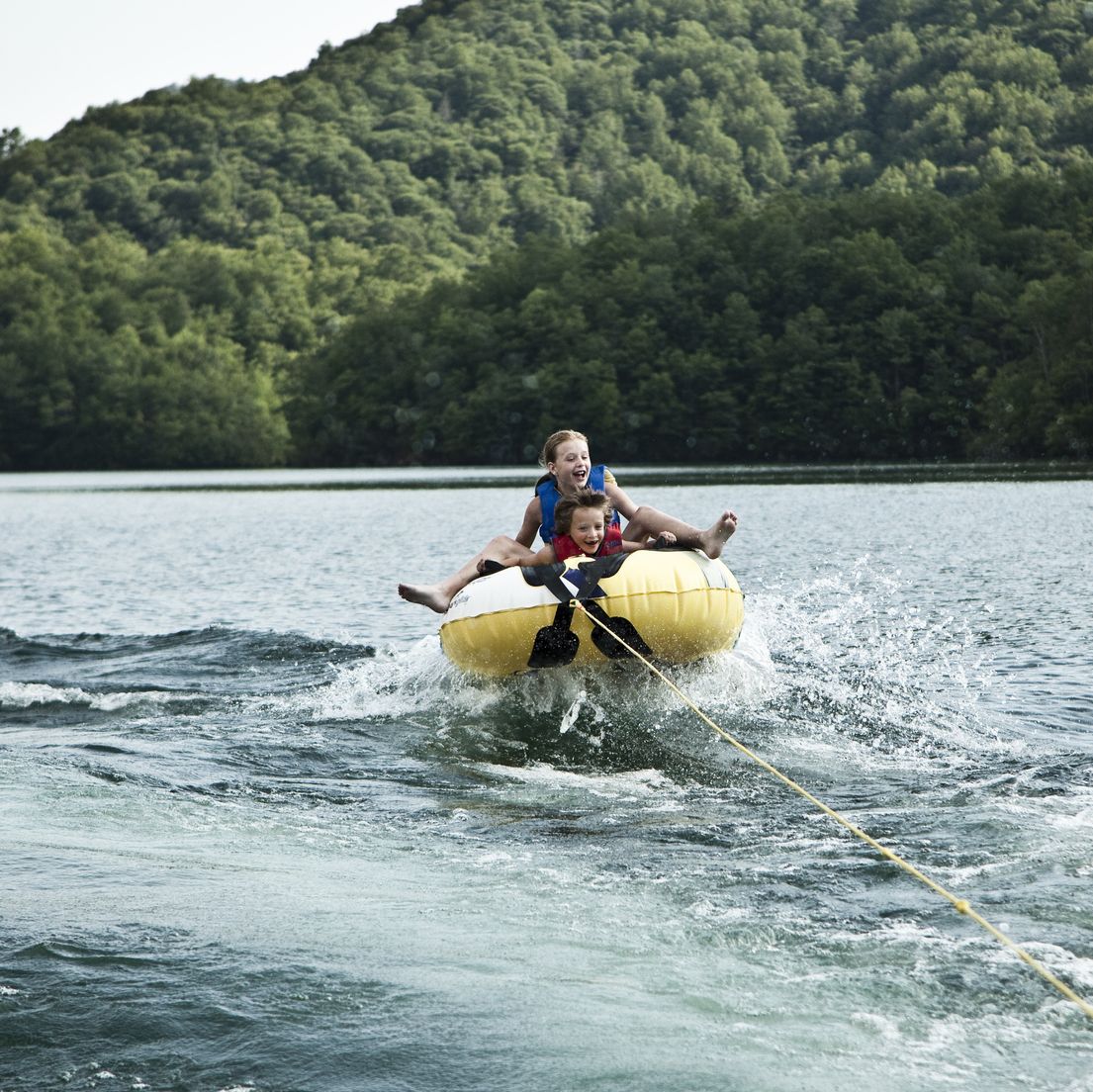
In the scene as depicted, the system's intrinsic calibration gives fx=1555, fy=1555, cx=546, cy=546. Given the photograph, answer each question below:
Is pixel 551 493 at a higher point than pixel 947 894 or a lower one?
higher

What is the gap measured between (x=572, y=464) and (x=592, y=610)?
0.82 m

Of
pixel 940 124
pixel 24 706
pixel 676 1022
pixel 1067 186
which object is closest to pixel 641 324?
pixel 1067 186

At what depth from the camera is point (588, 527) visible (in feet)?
28.3

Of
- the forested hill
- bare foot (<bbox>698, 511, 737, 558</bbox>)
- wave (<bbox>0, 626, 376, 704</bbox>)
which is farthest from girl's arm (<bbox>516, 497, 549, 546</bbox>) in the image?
the forested hill

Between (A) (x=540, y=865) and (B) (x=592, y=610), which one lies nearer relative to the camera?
(A) (x=540, y=865)

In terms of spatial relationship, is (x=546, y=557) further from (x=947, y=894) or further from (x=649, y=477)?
(x=649, y=477)

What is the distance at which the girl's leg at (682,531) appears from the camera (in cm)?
863

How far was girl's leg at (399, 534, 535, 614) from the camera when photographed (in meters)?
8.94

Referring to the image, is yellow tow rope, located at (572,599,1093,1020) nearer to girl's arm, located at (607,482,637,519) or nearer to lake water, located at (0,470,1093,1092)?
lake water, located at (0,470,1093,1092)

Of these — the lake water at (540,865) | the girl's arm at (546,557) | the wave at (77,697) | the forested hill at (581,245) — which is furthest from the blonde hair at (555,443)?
the forested hill at (581,245)

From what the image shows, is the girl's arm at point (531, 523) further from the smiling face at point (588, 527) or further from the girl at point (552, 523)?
the smiling face at point (588, 527)

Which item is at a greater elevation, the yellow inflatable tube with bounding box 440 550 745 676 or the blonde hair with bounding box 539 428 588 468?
the blonde hair with bounding box 539 428 588 468

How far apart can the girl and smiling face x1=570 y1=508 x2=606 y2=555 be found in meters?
0.18

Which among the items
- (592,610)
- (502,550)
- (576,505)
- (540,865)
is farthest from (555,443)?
(540,865)
